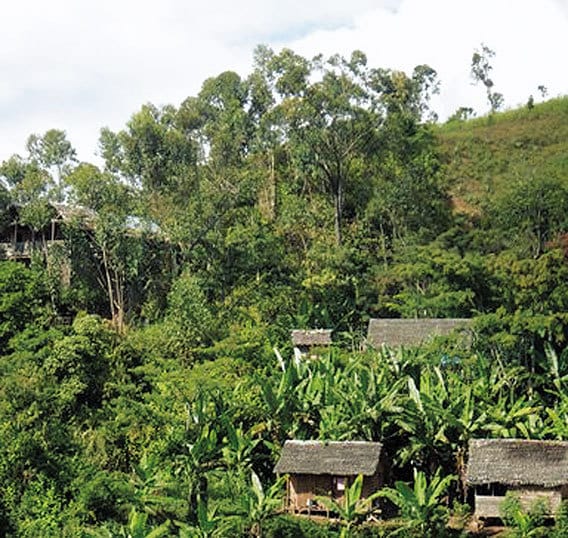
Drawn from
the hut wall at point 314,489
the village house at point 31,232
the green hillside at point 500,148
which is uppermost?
the green hillside at point 500,148

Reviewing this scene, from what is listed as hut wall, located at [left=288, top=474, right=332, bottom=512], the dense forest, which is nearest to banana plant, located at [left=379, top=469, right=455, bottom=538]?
the dense forest

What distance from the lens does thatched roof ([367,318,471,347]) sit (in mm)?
26250

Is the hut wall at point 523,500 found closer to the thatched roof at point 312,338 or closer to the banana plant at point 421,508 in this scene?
the banana plant at point 421,508

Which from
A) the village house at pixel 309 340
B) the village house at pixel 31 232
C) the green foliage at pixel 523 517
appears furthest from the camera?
the village house at pixel 31 232

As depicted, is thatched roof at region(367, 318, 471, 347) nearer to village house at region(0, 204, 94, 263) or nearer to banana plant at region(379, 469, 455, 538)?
banana plant at region(379, 469, 455, 538)

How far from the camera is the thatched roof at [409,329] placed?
26250mm

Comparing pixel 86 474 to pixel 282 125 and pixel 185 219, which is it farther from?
pixel 282 125

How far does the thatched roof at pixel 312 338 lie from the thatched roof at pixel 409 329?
1.33 metres

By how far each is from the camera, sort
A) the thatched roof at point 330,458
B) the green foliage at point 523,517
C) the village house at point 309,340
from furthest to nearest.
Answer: the village house at point 309,340 < the thatched roof at point 330,458 < the green foliage at point 523,517

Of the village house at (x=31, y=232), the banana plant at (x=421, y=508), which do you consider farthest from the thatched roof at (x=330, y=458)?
the village house at (x=31, y=232)

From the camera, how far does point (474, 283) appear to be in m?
27.1

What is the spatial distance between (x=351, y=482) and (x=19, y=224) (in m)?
17.7

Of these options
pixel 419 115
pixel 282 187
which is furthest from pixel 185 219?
pixel 419 115

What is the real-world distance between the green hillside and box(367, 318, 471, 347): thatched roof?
11.9 metres
